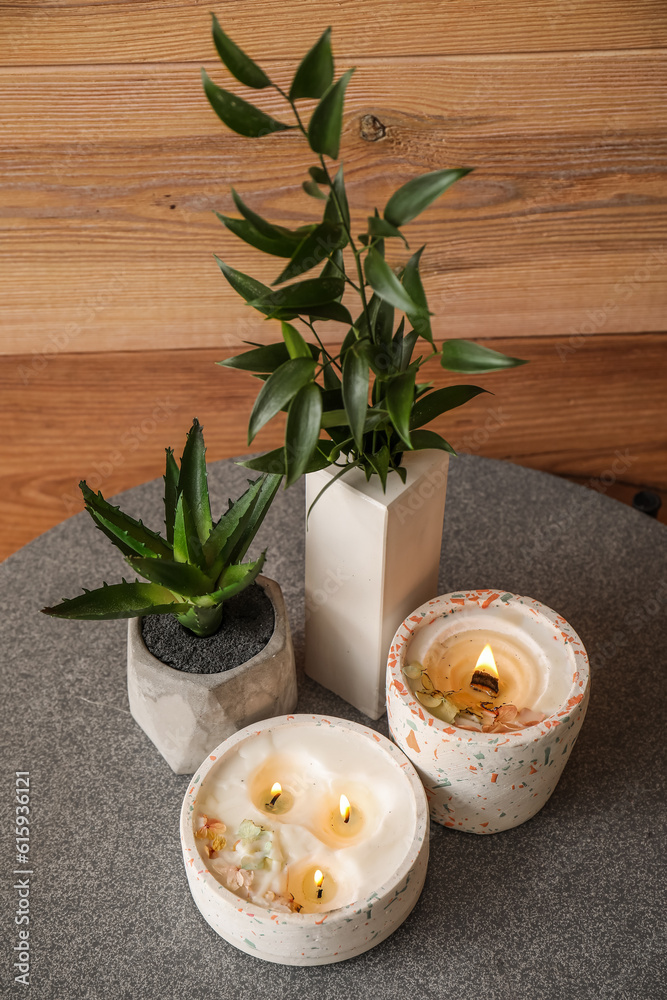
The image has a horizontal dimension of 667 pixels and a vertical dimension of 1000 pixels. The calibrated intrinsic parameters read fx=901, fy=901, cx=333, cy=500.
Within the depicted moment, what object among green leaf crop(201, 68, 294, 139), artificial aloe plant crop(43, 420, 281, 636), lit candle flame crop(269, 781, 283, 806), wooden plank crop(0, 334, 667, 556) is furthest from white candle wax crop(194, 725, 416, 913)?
wooden plank crop(0, 334, 667, 556)

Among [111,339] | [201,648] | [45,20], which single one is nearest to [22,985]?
[201,648]

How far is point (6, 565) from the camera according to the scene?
2.98 ft

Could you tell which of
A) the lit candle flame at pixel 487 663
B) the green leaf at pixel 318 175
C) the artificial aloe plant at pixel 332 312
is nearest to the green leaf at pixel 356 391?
the artificial aloe plant at pixel 332 312

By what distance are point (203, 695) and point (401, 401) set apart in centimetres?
26

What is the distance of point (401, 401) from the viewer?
579mm

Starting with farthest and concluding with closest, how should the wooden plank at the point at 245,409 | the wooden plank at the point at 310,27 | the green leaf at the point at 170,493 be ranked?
the wooden plank at the point at 245,409, the wooden plank at the point at 310,27, the green leaf at the point at 170,493

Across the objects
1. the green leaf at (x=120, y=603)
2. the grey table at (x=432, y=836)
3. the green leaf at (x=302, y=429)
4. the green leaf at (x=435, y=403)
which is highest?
the green leaf at (x=302, y=429)

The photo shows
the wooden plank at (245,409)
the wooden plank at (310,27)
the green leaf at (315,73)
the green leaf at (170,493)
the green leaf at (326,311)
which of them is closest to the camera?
the green leaf at (315,73)

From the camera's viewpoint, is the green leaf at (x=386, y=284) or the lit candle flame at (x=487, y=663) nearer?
the green leaf at (x=386, y=284)

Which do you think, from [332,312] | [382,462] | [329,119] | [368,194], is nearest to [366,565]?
[382,462]

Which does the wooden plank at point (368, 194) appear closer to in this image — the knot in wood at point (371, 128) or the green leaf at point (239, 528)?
the knot in wood at point (371, 128)

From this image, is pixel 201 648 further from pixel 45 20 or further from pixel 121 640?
pixel 45 20

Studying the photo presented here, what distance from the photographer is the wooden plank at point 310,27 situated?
98 cm

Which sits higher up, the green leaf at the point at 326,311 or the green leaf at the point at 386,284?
the green leaf at the point at 386,284
